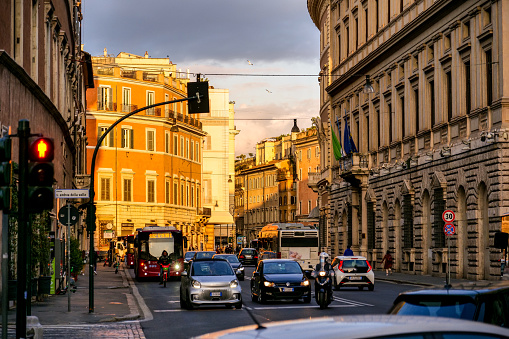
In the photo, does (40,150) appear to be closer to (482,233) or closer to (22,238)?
(22,238)

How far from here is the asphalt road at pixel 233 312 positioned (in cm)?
2134

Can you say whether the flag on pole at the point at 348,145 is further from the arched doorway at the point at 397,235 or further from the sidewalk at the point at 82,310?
the sidewalk at the point at 82,310

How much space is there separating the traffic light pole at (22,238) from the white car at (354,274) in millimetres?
24825

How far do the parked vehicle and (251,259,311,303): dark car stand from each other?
23839 mm

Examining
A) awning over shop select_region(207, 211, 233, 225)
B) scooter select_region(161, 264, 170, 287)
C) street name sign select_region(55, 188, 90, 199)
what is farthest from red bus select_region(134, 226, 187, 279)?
awning over shop select_region(207, 211, 233, 225)

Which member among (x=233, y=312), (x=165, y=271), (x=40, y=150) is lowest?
(x=233, y=312)

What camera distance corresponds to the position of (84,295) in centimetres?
3475

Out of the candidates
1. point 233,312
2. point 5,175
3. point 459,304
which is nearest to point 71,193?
point 233,312

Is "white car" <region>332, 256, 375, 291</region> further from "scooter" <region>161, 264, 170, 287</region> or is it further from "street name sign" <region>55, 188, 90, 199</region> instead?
"street name sign" <region>55, 188, 90, 199</region>

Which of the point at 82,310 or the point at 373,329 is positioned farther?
Answer: the point at 82,310

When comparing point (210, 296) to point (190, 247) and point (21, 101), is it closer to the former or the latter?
point (21, 101)

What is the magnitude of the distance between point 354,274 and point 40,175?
25.5m

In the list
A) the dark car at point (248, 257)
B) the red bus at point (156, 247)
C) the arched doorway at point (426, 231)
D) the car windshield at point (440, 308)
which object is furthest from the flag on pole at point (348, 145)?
the car windshield at point (440, 308)

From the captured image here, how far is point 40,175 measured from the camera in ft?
45.0
